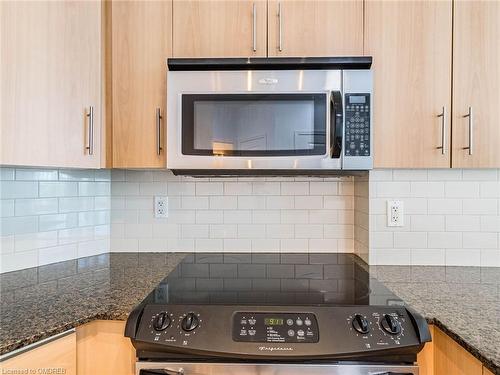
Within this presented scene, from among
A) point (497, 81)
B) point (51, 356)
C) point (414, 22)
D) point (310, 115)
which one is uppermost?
point (414, 22)

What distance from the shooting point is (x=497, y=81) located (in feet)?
4.28

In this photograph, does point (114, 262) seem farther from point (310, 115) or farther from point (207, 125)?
point (310, 115)

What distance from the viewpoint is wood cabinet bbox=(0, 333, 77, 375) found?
2.65 ft

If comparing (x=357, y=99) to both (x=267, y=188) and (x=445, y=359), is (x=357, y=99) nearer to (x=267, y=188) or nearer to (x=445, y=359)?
(x=267, y=188)

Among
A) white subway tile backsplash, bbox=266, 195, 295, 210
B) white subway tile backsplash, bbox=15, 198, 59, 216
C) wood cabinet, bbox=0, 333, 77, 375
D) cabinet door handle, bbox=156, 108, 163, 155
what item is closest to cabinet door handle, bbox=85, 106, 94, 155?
cabinet door handle, bbox=156, 108, 163, 155

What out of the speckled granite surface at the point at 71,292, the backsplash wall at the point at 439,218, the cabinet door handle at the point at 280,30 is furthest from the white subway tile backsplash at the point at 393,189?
the speckled granite surface at the point at 71,292

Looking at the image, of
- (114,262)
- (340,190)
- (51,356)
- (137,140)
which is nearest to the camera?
(51,356)

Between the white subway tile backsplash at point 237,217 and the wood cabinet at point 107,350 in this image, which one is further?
the white subway tile backsplash at point 237,217

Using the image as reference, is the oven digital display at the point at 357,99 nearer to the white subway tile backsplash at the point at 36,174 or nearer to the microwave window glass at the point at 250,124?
the microwave window glass at the point at 250,124

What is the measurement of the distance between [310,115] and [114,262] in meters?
1.07

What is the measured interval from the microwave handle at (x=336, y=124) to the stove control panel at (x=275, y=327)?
0.61m

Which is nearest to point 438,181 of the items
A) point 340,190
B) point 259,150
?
point 340,190

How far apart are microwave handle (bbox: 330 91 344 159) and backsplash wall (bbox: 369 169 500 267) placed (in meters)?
0.33

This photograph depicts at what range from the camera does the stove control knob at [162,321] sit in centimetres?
93
